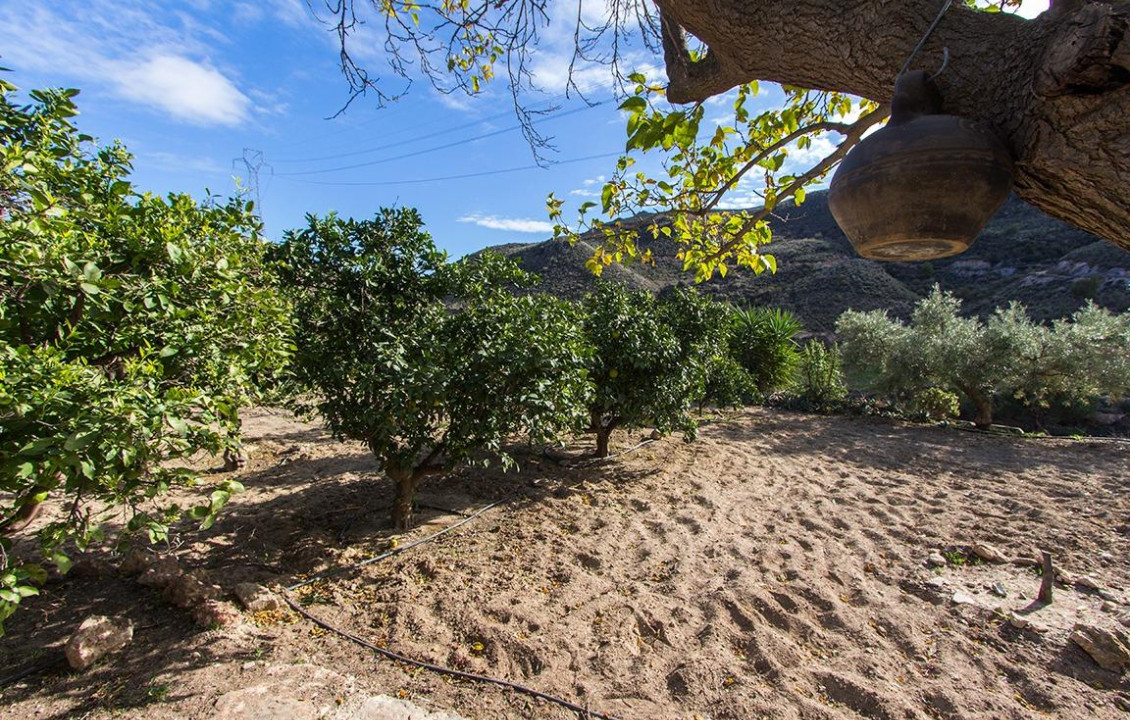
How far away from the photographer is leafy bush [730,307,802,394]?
1107 centimetres

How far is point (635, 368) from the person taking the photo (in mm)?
5574

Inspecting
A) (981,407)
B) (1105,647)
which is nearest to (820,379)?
(981,407)

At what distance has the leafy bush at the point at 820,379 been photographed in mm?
11281

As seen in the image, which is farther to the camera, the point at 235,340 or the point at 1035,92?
the point at 235,340

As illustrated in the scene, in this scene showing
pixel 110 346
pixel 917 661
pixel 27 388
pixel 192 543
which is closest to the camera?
pixel 27 388

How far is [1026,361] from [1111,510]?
5154 mm

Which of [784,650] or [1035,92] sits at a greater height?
[1035,92]

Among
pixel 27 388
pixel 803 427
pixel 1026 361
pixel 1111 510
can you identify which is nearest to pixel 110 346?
pixel 27 388

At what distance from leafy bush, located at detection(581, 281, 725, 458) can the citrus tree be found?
1532mm

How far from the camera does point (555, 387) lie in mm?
3934

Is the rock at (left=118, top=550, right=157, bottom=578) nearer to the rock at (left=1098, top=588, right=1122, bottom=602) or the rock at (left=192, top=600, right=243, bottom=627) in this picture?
the rock at (left=192, top=600, right=243, bottom=627)

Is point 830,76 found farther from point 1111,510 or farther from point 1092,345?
point 1092,345

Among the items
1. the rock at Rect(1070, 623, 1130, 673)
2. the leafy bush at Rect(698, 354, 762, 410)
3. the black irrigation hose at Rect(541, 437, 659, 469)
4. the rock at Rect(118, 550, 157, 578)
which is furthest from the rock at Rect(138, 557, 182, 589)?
the leafy bush at Rect(698, 354, 762, 410)

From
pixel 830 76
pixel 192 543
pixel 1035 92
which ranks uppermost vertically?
pixel 830 76
